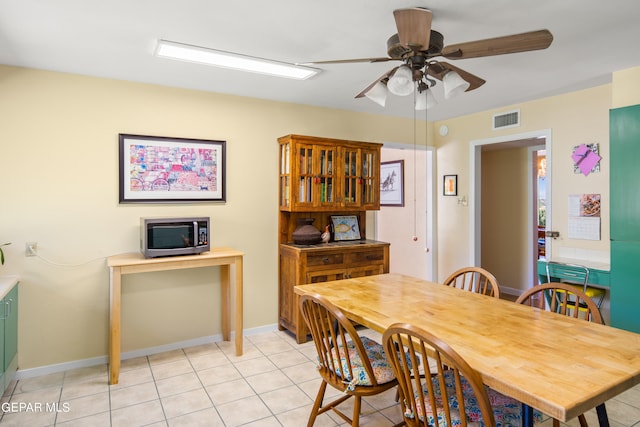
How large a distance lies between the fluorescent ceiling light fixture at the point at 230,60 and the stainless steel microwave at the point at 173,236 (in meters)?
1.27

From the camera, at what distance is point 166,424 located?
239cm

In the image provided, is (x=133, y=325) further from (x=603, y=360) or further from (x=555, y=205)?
(x=555, y=205)

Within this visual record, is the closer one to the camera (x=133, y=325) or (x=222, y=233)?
(x=133, y=325)

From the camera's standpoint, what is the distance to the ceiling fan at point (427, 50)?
180 cm

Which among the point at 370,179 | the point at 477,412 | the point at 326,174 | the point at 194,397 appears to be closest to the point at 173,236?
the point at 194,397

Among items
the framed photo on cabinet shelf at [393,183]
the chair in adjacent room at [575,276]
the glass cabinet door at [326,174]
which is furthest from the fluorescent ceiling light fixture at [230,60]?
the framed photo on cabinet shelf at [393,183]

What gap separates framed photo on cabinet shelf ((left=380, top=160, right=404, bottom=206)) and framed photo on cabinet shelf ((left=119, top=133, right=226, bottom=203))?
2908 millimetres

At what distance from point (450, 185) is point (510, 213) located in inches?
50.7

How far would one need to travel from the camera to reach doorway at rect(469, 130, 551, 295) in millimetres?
5461

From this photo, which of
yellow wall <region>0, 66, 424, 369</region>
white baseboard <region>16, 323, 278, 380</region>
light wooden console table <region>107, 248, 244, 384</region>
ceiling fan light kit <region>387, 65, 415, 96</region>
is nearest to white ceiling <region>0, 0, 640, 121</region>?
yellow wall <region>0, 66, 424, 369</region>

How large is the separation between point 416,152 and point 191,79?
326cm

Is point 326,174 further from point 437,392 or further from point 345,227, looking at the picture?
point 437,392

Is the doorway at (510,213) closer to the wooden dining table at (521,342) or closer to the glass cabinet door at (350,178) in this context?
the glass cabinet door at (350,178)

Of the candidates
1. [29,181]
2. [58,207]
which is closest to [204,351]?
[58,207]
